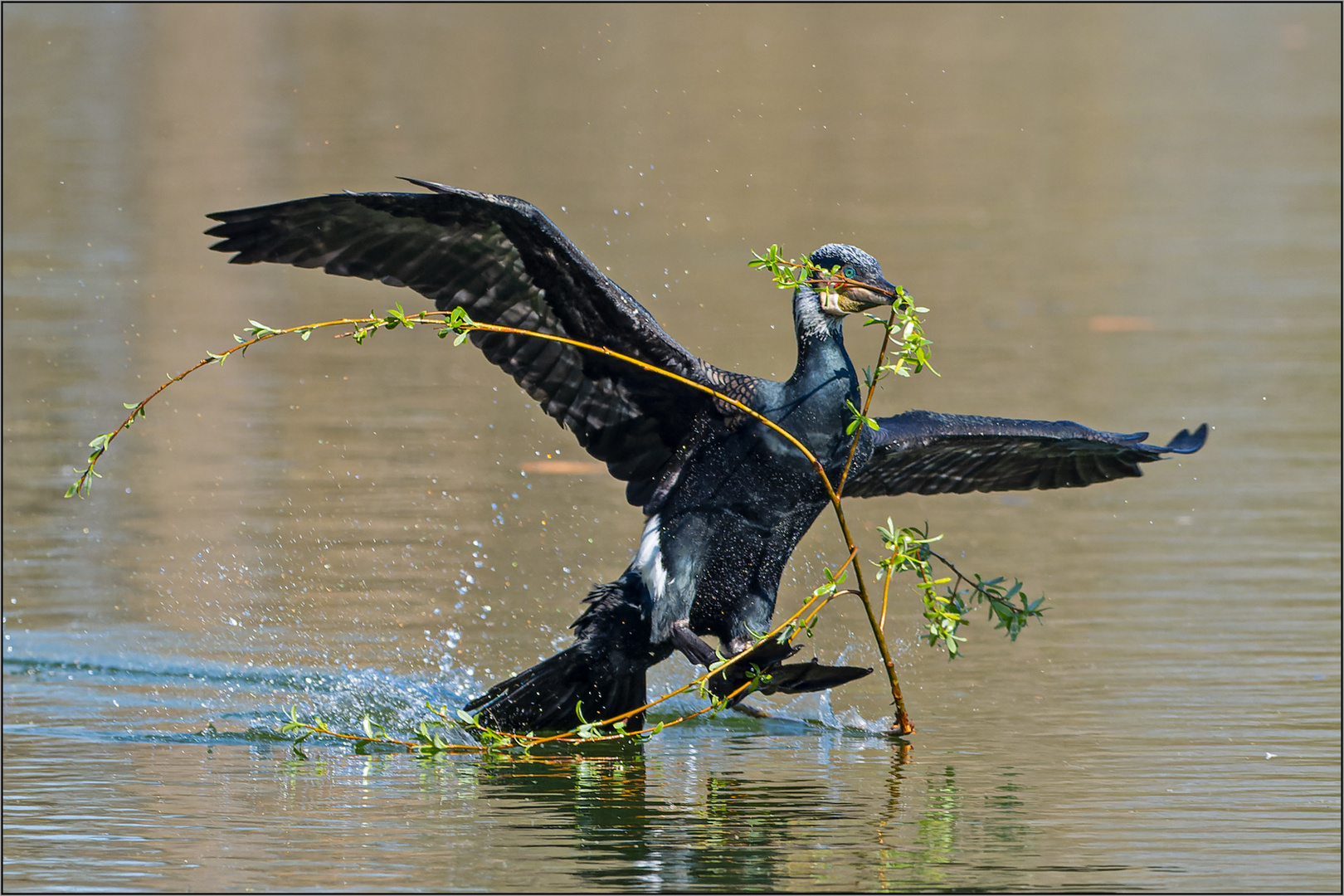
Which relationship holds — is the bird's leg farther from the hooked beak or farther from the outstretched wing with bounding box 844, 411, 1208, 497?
the hooked beak

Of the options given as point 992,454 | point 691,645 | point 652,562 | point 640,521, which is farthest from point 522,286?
point 640,521

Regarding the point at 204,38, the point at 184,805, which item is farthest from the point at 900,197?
the point at 204,38

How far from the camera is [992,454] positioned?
22.8 ft

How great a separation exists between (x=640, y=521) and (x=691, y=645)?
2.41m

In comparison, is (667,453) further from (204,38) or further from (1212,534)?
(204,38)

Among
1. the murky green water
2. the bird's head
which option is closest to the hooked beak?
the bird's head

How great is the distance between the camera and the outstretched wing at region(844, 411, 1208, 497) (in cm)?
657

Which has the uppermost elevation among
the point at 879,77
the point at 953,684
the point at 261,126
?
the point at 879,77

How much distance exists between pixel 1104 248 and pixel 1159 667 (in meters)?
7.74

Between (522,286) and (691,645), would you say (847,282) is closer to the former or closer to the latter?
(522,286)

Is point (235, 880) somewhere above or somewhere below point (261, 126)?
below

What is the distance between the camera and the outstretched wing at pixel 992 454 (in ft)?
21.6

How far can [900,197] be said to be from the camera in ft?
51.9

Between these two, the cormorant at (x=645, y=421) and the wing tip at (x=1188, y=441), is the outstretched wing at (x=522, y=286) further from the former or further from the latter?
the wing tip at (x=1188, y=441)
